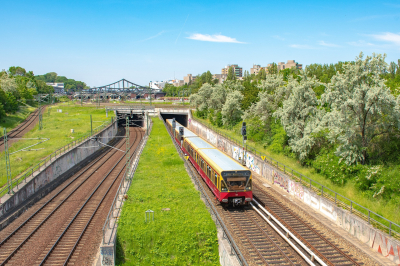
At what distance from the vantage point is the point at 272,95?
39.9 meters

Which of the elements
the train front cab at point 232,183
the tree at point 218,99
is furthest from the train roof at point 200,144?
the tree at point 218,99

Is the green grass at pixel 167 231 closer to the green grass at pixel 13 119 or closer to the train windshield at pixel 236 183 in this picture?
the train windshield at pixel 236 183

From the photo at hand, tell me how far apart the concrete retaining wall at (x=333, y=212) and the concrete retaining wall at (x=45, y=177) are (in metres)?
21.5

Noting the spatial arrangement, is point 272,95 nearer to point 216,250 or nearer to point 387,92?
point 387,92

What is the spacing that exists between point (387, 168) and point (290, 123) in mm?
11599

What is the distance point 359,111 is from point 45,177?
1171 inches

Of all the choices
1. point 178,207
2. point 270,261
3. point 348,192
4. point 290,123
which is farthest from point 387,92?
point 178,207

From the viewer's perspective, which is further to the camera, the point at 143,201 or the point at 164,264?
the point at 143,201

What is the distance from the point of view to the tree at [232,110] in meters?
55.3

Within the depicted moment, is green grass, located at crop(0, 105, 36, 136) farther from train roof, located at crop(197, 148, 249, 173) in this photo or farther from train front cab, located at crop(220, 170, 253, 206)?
train front cab, located at crop(220, 170, 253, 206)

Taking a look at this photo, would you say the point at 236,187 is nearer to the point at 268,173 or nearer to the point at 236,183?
the point at 236,183

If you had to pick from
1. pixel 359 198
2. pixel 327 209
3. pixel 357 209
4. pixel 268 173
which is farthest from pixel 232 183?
pixel 268 173

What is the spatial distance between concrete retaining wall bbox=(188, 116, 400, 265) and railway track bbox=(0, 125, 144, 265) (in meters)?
14.9

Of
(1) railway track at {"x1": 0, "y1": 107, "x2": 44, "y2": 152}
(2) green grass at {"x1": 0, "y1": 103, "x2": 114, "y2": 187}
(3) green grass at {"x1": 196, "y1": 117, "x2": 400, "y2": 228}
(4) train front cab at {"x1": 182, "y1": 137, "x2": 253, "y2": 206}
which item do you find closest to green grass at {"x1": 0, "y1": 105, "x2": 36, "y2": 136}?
(1) railway track at {"x1": 0, "y1": 107, "x2": 44, "y2": 152}
